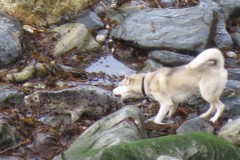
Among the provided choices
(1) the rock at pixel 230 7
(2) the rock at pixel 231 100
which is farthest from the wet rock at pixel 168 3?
(2) the rock at pixel 231 100

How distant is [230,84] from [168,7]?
4228 mm

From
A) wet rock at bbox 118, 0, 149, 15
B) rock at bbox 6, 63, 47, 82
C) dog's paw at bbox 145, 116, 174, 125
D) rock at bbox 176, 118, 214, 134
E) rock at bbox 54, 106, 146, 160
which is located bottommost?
wet rock at bbox 118, 0, 149, 15

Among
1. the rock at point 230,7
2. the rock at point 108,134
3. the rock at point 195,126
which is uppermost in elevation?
the rock at point 108,134

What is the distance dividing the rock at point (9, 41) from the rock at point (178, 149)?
535 centimetres

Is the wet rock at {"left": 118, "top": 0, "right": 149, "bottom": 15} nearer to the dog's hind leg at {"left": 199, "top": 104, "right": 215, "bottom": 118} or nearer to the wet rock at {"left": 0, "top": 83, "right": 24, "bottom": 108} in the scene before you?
the wet rock at {"left": 0, "top": 83, "right": 24, "bottom": 108}

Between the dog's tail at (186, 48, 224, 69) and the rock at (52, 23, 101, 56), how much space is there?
4016 mm

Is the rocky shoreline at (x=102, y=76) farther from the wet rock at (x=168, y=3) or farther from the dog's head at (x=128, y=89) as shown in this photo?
the dog's head at (x=128, y=89)

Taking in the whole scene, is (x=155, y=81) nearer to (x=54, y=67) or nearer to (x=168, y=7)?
(x=54, y=67)

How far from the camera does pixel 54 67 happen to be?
11.3 m

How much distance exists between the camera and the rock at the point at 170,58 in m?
11.2

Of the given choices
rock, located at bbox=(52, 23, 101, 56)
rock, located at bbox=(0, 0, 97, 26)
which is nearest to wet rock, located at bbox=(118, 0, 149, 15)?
rock, located at bbox=(0, 0, 97, 26)

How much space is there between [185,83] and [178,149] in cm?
212

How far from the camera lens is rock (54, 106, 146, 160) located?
7.15 m

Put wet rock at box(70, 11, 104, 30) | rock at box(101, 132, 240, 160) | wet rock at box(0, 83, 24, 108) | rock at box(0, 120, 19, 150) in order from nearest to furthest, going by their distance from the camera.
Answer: rock at box(101, 132, 240, 160)
rock at box(0, 120, 19, 150)
wet rock at box(0, 83, 24, 108)
wet rock at box(70, 11, 104, 30)
